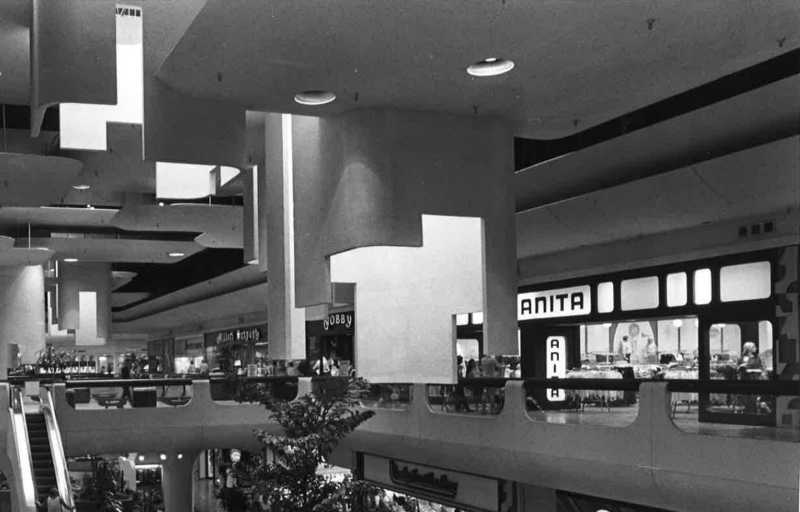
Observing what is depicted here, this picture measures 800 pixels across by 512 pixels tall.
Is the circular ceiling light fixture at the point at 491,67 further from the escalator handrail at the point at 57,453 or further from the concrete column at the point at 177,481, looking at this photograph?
the concrete column at the point at 177,481

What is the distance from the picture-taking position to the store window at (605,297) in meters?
17.5

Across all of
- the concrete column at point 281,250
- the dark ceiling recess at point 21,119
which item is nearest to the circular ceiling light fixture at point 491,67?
the concrete column at point 281,250

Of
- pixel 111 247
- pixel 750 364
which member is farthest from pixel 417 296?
pixel 111 247

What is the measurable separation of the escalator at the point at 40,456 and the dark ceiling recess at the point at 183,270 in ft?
60.4

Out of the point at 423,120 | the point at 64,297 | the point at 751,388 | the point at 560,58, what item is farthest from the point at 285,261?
the point at 64,297

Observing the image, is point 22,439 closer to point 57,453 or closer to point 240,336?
point 57,453

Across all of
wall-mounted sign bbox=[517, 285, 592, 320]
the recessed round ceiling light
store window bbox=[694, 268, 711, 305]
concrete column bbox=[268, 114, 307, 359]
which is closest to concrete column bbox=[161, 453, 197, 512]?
wall-mounted sign bbox=[517, 285, 592, 320]

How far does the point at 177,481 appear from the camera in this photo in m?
22.6

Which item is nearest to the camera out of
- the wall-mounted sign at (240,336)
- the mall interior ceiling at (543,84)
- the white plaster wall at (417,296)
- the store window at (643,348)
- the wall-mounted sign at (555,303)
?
the mall interior ceiling at (543,84)

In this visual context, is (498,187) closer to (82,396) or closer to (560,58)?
(560,58)

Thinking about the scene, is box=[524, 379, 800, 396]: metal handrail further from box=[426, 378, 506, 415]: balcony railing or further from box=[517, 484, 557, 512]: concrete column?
box=[517, 484, 557, 512]: concrete column

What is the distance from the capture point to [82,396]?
57.7 feet

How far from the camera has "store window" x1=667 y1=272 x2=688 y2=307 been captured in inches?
608

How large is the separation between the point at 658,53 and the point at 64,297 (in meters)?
30.1
